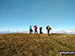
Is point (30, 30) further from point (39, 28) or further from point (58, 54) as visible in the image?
point (58, 54)

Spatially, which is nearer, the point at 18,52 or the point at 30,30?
the point at 18,52

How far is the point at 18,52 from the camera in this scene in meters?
14.0

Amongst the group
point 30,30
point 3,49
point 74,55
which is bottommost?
point 74,55

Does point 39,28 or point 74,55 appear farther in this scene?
point 39,28

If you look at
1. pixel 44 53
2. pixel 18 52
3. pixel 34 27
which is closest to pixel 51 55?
pixel 44 53

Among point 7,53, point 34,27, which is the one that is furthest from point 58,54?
point 34,27

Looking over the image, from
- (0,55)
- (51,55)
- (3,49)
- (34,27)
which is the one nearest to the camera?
(0,55)

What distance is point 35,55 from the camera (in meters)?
13.7

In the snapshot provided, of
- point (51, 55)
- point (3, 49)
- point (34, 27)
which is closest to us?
point (51, 55)

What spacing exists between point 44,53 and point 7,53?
18.9 feet

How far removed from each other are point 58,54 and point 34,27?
16.3 metres

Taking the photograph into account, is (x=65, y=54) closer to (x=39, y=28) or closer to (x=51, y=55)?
(x=51, y=55)

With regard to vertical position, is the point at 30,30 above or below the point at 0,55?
above

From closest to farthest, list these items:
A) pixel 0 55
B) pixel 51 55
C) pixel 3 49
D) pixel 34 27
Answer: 1. pixel 0 55
2. pixel 51 55
3. pixel 3 49
4. pixel 34 27
